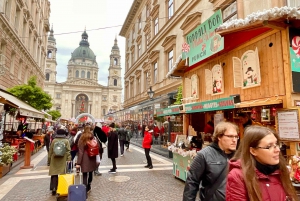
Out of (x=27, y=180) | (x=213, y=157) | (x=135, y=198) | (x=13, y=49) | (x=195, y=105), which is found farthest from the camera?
(x=13, y=49)

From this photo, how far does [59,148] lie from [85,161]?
2.81 ft

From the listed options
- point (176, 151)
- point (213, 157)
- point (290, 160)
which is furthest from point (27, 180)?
point (290, 160)

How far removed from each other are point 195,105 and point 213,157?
172 inches

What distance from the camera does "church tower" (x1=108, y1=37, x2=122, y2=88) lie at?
95125 mm

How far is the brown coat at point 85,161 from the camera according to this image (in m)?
5.73

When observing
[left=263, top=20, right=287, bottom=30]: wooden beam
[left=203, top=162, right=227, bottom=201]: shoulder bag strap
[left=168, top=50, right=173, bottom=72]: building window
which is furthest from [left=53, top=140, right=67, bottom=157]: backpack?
[left=168, top=50, right=173, bottom=72]: building window

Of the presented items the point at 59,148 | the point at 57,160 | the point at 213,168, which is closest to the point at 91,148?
the point at 59,148

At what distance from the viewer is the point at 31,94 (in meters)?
17.8

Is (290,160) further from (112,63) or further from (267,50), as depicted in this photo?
(112,63)

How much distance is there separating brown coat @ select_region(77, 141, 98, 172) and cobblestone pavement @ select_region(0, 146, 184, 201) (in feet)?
2.53

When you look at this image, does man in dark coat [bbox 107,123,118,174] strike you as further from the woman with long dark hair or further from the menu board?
the menu board

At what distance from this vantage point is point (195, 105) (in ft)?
22.8

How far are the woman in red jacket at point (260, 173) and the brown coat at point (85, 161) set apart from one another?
4.77 m

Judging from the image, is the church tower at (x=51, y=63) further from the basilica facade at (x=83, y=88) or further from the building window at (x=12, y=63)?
the building window at (x=12, y=63)
